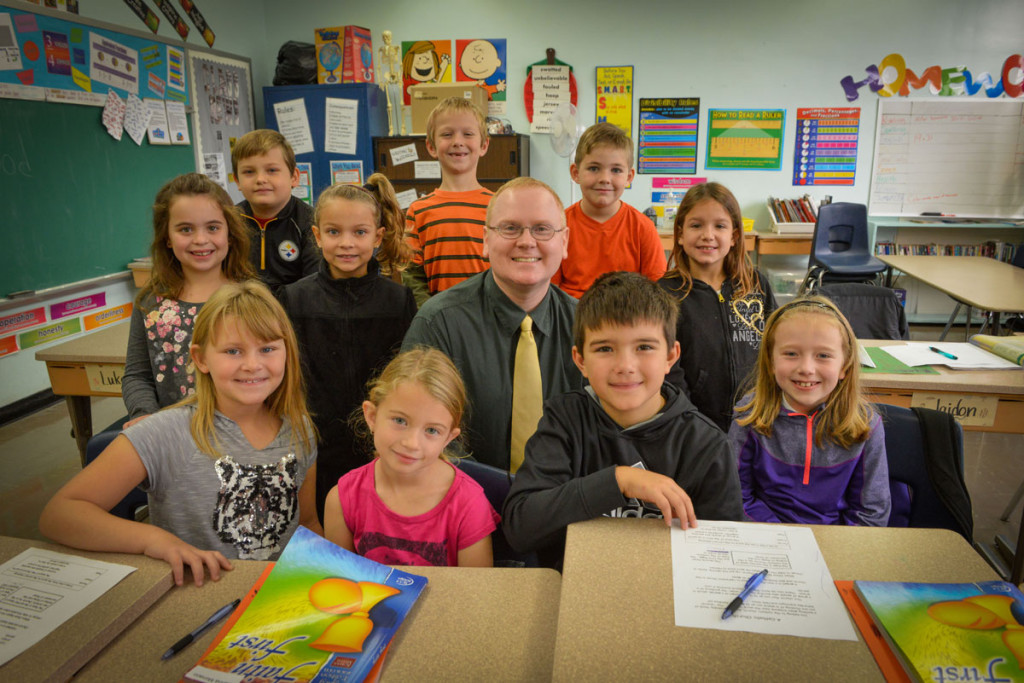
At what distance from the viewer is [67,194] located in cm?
389

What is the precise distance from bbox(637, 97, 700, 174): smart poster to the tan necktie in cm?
486

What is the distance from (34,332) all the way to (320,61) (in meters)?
3.41

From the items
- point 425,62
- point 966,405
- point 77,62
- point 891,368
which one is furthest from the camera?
point 425,62

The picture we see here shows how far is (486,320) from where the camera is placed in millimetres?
1645

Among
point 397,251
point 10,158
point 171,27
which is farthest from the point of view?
point 171,27

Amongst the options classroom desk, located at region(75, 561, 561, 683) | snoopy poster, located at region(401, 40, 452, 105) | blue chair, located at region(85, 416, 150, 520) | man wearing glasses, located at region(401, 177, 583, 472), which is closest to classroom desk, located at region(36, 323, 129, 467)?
blue chair, located at region(85, 416, 150, 520)

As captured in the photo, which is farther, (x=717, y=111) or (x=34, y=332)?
(x=717, y=111)

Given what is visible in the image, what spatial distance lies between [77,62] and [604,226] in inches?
137

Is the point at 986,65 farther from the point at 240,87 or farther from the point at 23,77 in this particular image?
the point at 23,77

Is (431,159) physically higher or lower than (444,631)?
higher

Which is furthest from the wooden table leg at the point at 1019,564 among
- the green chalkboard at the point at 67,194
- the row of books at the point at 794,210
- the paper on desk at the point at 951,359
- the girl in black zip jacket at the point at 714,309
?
the green chalkboard at the point at 67,194

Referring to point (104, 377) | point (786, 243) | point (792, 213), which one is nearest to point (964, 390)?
point (104, 377)

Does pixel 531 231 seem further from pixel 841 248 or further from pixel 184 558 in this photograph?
pixel 841 248

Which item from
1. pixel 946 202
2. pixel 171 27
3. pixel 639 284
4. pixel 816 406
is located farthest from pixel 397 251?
pixel 946 202
